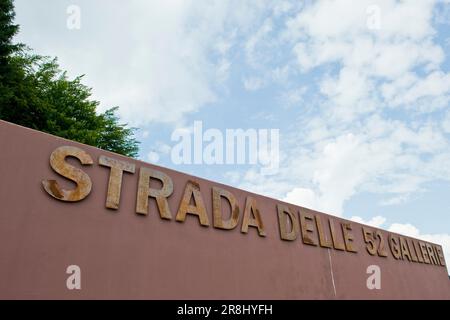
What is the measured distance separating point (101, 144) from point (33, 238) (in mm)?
14846

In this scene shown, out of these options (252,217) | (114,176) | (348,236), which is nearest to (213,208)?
(252,217)

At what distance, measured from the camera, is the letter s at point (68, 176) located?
487cm

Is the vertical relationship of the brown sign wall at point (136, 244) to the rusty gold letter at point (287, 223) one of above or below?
below

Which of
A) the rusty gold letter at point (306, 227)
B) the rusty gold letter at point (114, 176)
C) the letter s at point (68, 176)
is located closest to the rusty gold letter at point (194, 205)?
the rusty gold letter at point (114, 176)

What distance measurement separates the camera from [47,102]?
15711mm

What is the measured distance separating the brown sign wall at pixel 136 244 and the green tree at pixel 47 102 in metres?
8.44

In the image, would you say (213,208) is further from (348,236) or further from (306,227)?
(348,236)

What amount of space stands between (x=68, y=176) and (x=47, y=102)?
12.2 m

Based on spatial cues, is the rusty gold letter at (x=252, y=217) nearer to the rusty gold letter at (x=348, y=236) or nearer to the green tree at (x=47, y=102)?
the rusty gold letter at (x=348, y=236)

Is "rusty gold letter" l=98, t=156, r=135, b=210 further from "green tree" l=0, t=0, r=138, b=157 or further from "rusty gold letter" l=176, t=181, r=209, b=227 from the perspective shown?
"green tree" l=0, t=0, r=138, b=157

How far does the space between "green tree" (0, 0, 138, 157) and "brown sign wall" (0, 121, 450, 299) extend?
8.44 m

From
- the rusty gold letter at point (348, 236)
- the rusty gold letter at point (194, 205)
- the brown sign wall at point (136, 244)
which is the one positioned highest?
the rusty gold letter at point (348, 236)
